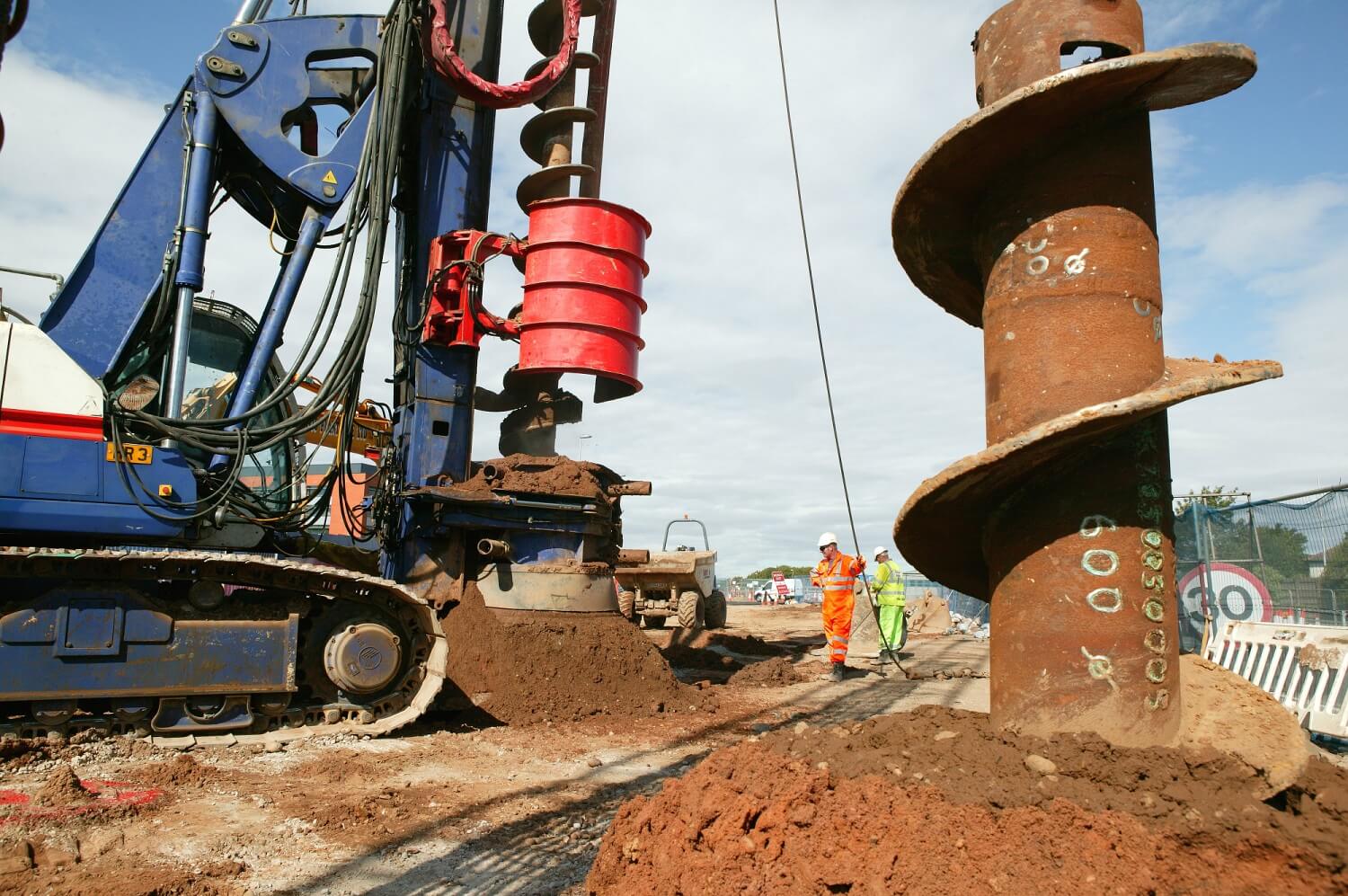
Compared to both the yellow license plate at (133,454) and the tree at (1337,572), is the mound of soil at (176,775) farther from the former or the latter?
the tree at (1337,572)

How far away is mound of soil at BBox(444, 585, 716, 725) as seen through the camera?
718cm

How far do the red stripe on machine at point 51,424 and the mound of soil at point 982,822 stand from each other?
497cm

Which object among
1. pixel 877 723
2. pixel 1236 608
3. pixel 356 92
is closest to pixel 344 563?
pixel 356 92

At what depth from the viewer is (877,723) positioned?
2803 mm

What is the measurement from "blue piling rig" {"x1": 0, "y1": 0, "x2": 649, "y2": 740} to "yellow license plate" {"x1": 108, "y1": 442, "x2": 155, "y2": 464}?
0.07 ft

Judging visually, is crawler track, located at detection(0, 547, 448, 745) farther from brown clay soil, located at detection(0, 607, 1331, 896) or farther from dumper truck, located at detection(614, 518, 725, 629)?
dumper truck, located at detection(614, 518, 725, 629)

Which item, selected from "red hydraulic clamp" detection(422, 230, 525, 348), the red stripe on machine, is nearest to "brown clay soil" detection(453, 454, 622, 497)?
"red hydraulic clamp" detection(422, 230, 525, 348)

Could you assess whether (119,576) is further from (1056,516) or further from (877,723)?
(1056,516)

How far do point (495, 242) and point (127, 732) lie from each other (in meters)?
4.58

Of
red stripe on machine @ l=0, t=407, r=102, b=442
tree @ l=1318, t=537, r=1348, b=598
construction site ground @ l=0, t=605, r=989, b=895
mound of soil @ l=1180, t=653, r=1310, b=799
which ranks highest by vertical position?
red stripe on machine @ l=0, t=407, r=102, b=442

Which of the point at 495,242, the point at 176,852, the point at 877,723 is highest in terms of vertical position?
the point at 495,242

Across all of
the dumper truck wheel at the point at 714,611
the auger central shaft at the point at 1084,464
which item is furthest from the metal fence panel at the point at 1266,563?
the dumper truck wheel at the point at 714,611

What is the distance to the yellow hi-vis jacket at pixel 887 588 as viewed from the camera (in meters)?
13.0

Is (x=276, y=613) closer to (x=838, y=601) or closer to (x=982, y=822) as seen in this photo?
(x=982, y=822)
